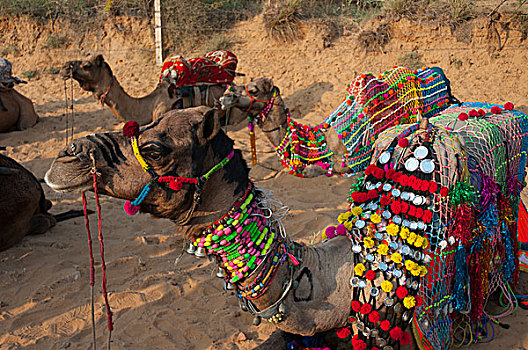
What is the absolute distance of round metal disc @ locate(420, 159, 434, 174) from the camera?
101 inches

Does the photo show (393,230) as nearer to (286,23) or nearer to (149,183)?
(149,183)

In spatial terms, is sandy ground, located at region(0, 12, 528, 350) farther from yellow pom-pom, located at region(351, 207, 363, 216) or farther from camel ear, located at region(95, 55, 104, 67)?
camel ear, located at region(95, 55, 104, 67)

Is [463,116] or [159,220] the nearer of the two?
[463,116]

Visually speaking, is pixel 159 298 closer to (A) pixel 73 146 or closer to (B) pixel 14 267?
(B) pixel 14 267

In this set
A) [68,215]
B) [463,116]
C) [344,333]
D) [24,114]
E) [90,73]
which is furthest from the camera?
[24,114]

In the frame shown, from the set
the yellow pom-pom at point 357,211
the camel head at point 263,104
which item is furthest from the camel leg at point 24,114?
the yellow pom-pom at point 357,211

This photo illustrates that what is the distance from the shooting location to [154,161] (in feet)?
6.72

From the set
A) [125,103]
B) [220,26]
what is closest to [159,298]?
[125,103]

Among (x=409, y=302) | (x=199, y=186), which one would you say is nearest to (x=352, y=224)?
(x=409, y=302)

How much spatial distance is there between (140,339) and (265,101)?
343cm

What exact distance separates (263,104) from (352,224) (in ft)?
11.0

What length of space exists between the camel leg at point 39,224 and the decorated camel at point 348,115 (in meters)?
2.46

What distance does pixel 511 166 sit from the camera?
11.0 ft

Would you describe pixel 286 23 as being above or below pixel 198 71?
above
